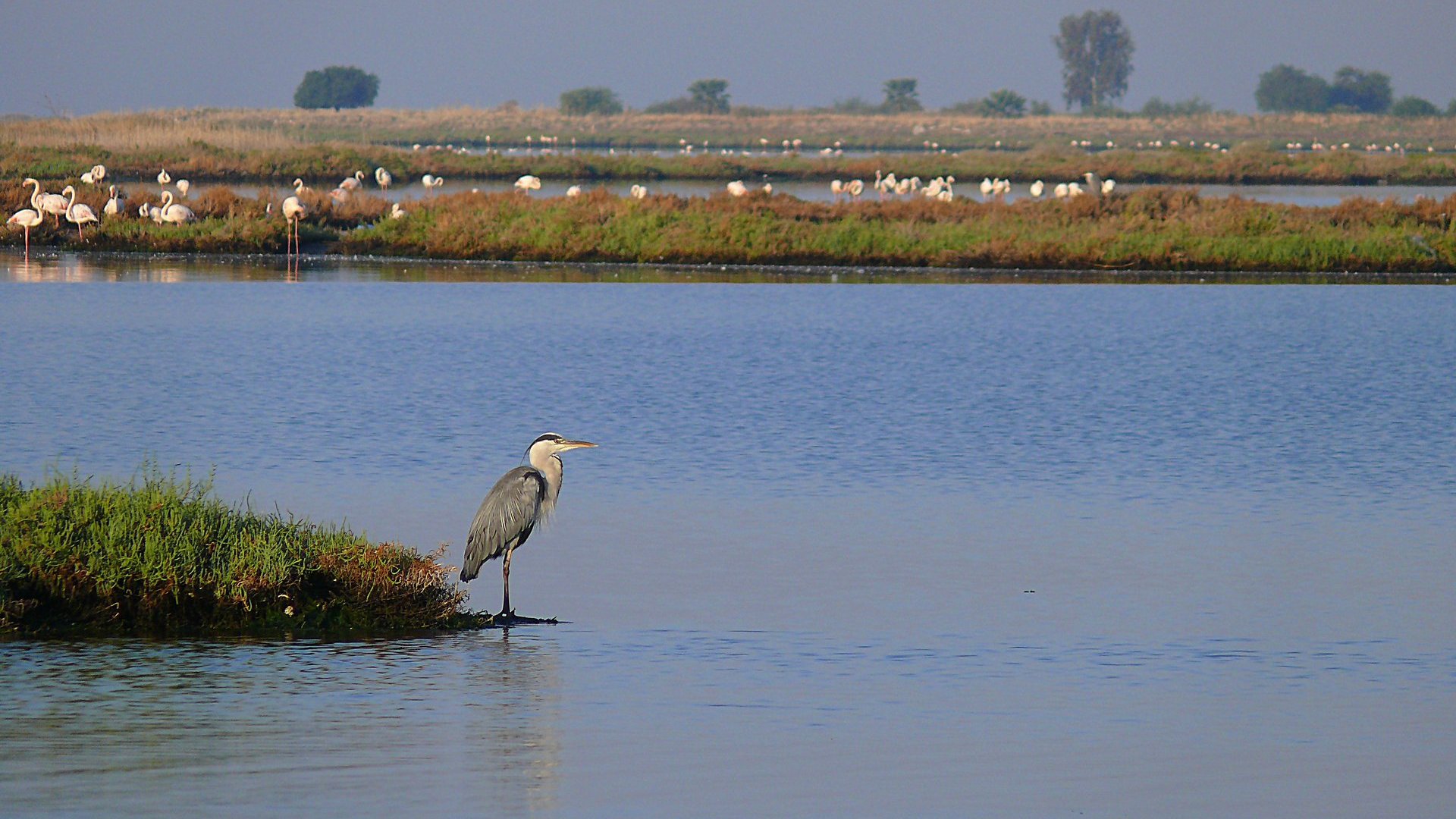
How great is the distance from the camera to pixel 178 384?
70.6ft

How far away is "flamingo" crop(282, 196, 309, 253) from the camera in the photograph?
1560 inches

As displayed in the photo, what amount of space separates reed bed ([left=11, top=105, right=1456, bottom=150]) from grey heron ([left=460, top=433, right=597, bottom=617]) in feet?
343

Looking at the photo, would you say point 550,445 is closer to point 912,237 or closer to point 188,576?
point 188,576

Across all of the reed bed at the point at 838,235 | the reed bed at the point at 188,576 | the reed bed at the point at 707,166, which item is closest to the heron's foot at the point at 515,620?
the reed bed at the point at 188,576

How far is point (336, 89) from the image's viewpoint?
17225 centimetres

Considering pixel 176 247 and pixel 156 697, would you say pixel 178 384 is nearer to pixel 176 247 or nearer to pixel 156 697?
pixel 156 697

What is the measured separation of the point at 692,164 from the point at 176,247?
3709 cm

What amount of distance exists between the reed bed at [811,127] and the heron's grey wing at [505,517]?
104681 mm

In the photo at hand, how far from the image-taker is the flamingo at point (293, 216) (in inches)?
1560

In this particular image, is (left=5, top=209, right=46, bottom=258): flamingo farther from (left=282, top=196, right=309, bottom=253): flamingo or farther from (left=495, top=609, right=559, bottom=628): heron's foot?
(left=495, top=609, right=559, bottom=628): heron's foot

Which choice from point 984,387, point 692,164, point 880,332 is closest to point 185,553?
point 984,387

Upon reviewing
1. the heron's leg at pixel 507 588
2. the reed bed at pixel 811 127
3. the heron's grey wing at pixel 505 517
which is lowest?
the heron's leg at pixel 507 588

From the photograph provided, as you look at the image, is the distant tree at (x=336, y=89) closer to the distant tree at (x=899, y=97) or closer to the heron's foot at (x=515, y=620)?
the distant tree at (x=899, y=97)

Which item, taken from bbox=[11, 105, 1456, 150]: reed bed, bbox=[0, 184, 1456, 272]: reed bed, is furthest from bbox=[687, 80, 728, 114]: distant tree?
bbox=[0, 184, 1456, 272]: reed bed
